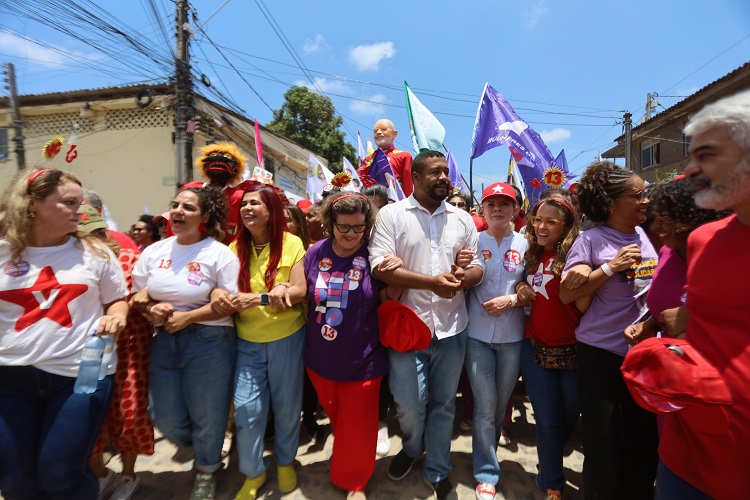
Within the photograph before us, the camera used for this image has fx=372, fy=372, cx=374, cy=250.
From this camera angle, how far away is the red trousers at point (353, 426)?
251cm

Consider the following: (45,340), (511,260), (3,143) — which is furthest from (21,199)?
(3,143)

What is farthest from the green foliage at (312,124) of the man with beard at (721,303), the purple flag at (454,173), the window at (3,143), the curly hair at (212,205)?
the man with beard at (721,303)

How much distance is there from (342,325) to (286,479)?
1.22 m

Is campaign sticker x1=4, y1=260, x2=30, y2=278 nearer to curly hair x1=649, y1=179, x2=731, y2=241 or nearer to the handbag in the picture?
the handbag

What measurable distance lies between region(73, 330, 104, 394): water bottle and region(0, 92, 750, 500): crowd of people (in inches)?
2.3

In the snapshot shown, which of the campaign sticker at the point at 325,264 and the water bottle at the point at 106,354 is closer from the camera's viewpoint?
the water bottle at the point at 106,354

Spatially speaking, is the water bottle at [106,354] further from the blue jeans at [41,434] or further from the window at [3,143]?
the window at [3,143]

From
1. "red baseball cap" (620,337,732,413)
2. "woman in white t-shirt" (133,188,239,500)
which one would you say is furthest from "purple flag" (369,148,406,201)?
"red baseball cap" (620,337,732,413)

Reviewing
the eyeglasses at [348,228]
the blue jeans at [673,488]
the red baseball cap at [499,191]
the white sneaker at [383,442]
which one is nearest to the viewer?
the blue jeans at [673,488]

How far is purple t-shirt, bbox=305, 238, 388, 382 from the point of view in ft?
8.13

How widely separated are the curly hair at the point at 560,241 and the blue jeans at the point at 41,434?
2822mm

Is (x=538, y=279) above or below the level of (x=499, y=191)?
below

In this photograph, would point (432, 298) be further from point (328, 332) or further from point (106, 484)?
point (106, 484)

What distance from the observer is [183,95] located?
9.29 meters
